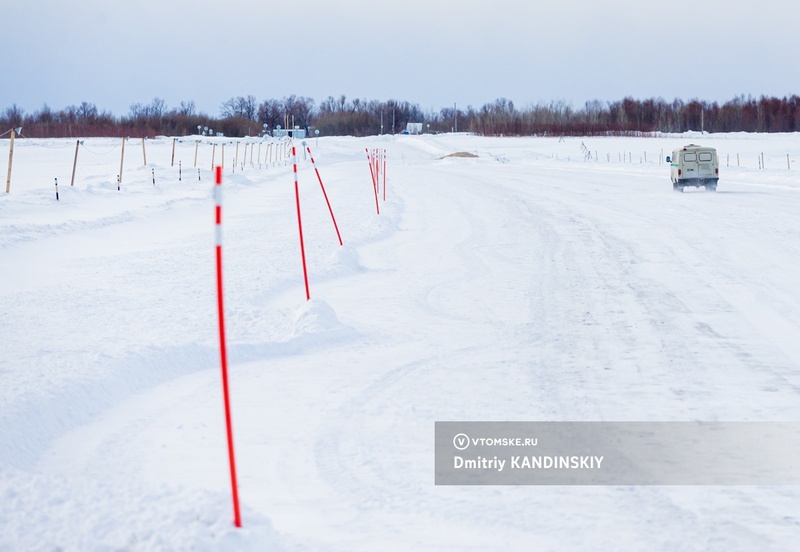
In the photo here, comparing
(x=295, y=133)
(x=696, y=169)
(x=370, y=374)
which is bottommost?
(x=370, y=374)

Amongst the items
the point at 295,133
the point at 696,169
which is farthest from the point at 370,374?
the point at 295,133

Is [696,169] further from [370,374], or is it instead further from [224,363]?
[224,363]

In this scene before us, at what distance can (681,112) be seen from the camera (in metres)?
158

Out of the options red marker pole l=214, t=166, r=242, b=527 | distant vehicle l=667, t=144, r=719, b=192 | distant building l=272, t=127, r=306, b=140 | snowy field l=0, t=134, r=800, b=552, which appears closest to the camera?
red marker pole l=214, t=166, r=242, b=527

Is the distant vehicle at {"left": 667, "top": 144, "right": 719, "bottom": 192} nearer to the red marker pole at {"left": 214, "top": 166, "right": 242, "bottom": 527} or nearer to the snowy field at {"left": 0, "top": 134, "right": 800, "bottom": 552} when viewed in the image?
the snowy field at {"left": 0, "top": 134, "right": 800, "bottom": 552}

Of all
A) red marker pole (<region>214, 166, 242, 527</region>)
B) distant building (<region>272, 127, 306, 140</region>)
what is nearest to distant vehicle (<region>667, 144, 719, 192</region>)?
distant building (<region>272, 127, 306, 140</region>)

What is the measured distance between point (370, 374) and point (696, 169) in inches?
1027

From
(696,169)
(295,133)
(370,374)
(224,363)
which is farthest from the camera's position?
(295,133)

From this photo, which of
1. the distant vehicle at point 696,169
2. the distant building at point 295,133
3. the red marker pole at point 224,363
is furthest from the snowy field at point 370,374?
the distant vehicle at point 696,169

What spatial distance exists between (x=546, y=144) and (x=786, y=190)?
269 feet

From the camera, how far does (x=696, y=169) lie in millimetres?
31406

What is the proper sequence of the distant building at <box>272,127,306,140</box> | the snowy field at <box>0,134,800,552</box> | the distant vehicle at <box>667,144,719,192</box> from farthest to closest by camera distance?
the distant vehicle at <box>667,144,719,192</box>, the distant building at <box>272,127,306,140</box>, the snowy field at <box>0,134,800,552</box>

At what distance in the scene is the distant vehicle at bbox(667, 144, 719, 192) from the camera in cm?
3136

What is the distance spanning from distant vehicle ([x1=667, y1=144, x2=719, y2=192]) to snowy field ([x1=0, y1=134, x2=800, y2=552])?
1259 centimetres
